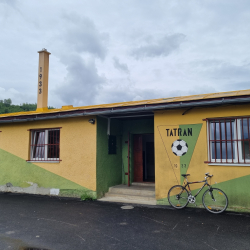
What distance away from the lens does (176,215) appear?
6.01m

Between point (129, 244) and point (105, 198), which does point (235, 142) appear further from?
point (105, 198)

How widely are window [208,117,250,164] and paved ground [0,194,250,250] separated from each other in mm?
1447

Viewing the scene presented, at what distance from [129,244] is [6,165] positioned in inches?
295

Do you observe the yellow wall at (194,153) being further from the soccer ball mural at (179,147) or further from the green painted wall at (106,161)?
the green painted wall at (106,161)

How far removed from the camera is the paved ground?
14.0ft

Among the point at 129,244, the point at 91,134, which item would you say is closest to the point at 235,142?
the point at 129,244

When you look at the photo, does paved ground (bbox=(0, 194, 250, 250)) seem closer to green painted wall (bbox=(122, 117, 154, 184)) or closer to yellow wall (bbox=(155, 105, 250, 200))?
yellow wall (bbox=(155, 105, 250, 200))

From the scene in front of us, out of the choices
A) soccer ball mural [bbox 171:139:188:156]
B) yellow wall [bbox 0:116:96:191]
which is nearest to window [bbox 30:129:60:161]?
yellow wall [bbox 0:116:96:191]

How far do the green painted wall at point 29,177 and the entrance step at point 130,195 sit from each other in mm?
711

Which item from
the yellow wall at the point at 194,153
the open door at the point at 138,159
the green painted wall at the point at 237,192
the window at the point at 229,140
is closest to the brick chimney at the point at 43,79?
the open door at the point at 138,159

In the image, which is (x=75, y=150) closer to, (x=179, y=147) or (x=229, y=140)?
(x=179, y=147)

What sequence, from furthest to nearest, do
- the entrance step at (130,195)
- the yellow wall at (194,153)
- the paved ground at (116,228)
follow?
the entrance step at (130,195)
the yellow wall at (194,153)
the paved ground at (116,228)

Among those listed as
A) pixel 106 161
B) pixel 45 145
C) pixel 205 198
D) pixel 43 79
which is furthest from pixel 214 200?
pixel 43 79

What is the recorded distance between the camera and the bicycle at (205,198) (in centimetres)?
623
